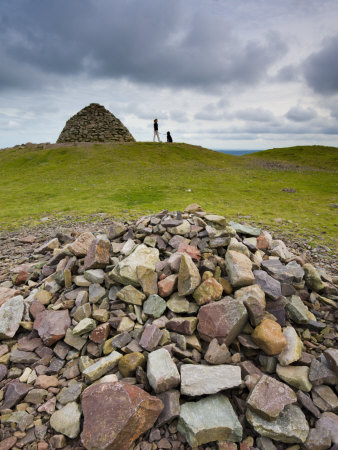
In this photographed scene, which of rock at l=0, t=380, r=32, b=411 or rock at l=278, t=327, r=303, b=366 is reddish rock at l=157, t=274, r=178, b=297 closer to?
rock at l=278, t=327, r=303, b=366

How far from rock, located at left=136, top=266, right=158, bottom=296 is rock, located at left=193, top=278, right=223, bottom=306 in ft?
3.01

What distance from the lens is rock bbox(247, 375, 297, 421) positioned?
147 inches

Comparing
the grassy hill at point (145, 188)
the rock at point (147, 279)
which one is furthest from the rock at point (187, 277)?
the grassy hill at point (145, 188)

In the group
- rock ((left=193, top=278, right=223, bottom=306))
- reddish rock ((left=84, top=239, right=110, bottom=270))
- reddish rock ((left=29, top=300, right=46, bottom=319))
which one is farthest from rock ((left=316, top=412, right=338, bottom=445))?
reddish rock ((left=29, top=300, right=46, bottom=319))

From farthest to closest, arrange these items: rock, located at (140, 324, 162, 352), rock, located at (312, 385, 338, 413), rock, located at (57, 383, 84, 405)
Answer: rock, located at (140, 324, 162, 352), rock, located at (57, 383, 84, 405), rock, located at (312, 385, 338, 413)

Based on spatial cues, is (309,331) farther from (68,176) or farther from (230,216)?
(68,176)

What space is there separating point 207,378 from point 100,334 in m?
2.17

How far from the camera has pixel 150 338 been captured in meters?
4.70

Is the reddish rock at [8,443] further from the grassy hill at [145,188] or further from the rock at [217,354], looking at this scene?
the grassy hill at [145,188]

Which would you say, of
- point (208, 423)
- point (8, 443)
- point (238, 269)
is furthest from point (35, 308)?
point (238, 269)

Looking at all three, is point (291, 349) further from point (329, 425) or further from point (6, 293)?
point (6, 293)

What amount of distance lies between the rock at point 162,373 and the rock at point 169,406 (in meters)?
0.09

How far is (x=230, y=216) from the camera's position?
1343 cm

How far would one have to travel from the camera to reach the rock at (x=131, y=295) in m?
5.51
